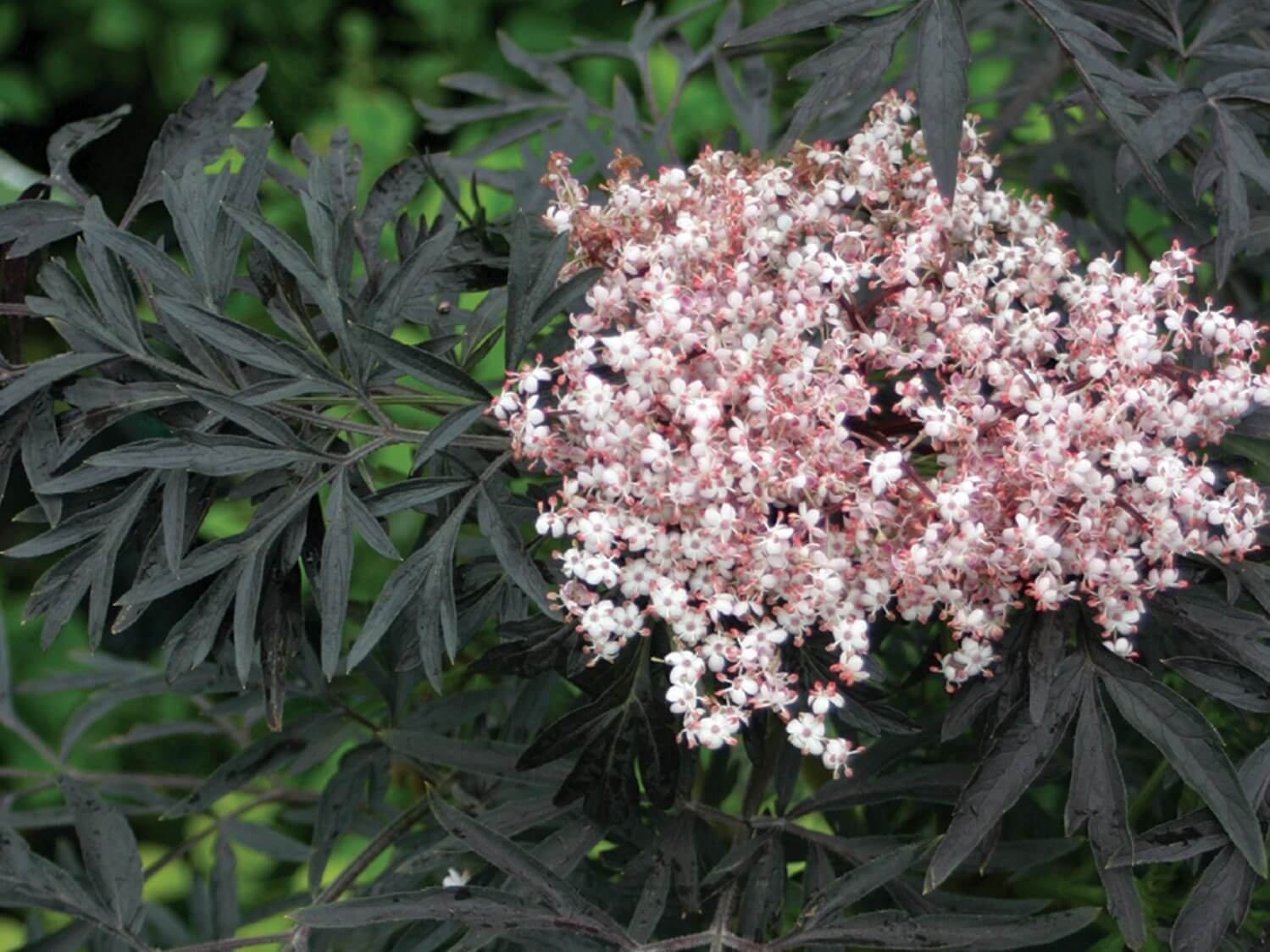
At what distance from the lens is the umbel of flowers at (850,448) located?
26.1 inches

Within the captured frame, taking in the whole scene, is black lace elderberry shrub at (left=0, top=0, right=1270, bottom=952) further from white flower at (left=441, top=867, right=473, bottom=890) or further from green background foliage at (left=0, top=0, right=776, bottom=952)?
green background foliage at (left=0, top=0, right=776, bottom=952)

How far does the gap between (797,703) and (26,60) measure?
2025mm

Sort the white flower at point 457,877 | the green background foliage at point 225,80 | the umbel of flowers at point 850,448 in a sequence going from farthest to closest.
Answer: the green background foliage at point 225,80 → the white flower at point 457,877 → the umbel of flowers at point 850,448

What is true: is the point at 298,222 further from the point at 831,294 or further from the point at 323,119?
the point at 831,294

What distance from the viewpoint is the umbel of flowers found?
0.66m

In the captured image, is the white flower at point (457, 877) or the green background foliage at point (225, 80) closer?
the white flower at point (457, 877)

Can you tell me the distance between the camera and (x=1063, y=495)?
66 cm

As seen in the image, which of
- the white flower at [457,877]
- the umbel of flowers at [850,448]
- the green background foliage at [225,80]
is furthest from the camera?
the green background foliage at [225,80]

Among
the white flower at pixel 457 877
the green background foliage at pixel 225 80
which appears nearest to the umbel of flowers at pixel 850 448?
the white flower at pixel 457 877

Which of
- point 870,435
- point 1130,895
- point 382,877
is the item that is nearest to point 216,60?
point 382,877

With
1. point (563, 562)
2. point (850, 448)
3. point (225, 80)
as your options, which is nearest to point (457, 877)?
point (563, 562)

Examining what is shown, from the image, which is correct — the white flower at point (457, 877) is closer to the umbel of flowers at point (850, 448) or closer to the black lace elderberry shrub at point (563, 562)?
the black lace elderberry shrub at point (563, 562)

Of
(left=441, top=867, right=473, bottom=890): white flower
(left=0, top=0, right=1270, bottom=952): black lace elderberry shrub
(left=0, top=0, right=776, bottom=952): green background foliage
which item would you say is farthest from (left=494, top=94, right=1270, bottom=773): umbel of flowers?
(left=0, top=0, right=776, bottom=952): green background foliage

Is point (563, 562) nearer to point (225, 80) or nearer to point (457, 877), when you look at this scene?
point (457, 877)
